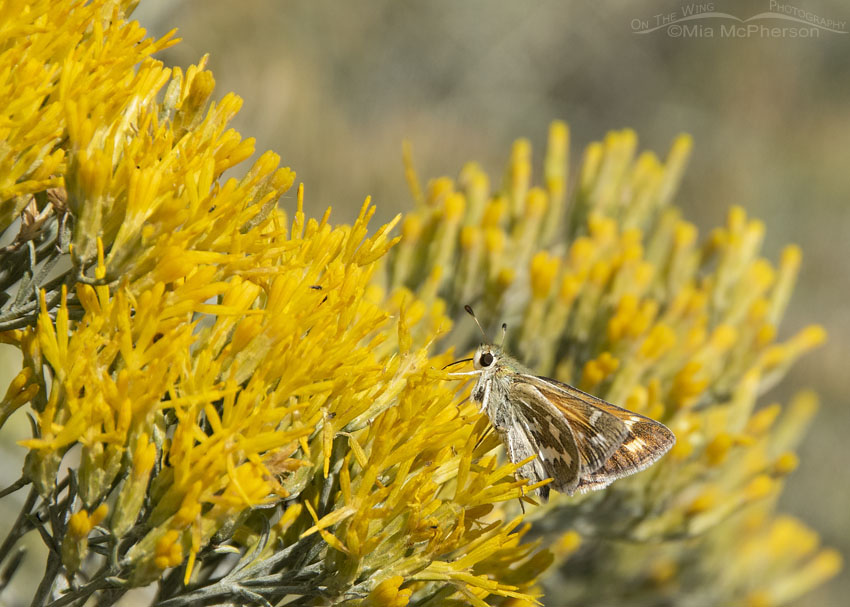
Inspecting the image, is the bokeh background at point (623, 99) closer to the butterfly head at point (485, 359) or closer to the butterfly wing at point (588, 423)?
the butterfly head at point (485, 359)

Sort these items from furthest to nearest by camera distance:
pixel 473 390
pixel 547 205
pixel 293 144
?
pixel 293 144 → pixel 547 205 → pixel 473 390

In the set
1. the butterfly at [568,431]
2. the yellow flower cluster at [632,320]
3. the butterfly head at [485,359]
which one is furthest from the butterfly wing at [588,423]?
the yellow flower cluster at [632,320]

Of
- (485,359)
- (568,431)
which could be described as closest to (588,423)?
(568,431)

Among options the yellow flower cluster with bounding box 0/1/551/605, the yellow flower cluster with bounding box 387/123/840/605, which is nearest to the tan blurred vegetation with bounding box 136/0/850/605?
the yellow flower cluster with bounding box 387/123/840/605

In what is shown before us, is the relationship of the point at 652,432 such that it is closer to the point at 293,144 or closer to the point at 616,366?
the point at 616,366

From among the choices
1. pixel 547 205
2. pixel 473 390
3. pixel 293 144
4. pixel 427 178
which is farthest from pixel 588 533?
pixel 427 178

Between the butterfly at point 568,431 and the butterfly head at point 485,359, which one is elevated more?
the butterfly head at point 485,359

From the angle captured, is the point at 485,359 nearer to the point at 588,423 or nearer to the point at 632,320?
the point at 588,423
